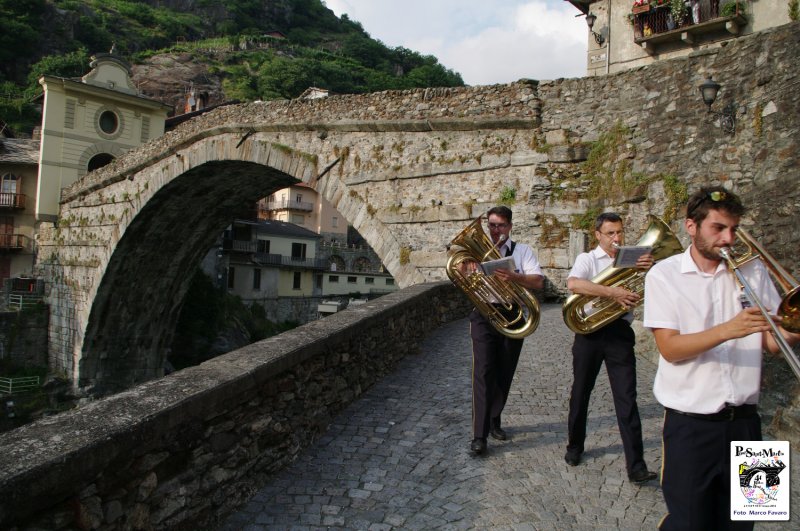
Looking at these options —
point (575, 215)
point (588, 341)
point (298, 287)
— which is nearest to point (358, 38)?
point (298, 287)

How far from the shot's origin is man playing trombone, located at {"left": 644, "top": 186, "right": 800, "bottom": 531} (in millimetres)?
1877

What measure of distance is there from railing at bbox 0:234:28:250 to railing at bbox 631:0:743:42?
23.7 m

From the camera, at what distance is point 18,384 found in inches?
788

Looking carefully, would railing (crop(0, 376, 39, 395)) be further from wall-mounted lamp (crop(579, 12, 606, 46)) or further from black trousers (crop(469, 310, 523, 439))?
wall-mounted lamp (crop(579, 12, 606, 46))

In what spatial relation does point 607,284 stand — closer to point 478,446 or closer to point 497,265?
point 497,265

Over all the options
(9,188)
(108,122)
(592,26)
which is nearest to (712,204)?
(592,26)

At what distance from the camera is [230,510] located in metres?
2.89

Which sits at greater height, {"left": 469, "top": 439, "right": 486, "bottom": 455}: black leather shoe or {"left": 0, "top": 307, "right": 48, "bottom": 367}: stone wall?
{"left": 469, "top": 439, "right": 486, "bottom": 455}: black leather shoe

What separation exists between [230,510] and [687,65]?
7099 millimetres

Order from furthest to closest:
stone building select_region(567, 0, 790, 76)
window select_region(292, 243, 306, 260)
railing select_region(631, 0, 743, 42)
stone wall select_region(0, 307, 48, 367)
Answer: window select_region(292, 243, 306, 260)
stone wall select_region(0, 307, 48, 367)
railing select_region(631, 0, 743, 42)
stone building select_region(567, 0, 790, 76)

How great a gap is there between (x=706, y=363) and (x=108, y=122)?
26.8 m

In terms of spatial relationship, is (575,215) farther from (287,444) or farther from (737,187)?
(287,444)

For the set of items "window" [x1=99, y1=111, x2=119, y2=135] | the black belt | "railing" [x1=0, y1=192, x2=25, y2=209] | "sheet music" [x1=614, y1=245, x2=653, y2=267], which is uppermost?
"window" [x1=99, y1=111, x2=119, y2=135]

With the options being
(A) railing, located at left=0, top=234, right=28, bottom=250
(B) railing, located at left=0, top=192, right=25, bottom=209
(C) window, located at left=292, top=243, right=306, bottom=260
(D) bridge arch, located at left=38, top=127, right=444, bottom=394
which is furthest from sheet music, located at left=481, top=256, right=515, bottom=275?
(C) window, located at left=292, top=243, right=306, bottom=260
